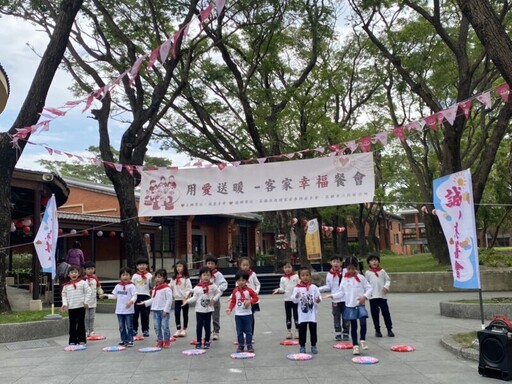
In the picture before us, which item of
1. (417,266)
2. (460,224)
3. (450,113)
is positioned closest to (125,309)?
(460,224)

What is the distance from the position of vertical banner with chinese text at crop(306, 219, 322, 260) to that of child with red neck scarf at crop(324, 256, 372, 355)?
12379 mm

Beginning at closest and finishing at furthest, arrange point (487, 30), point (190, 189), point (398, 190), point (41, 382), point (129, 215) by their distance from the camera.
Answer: point (41, 382)
point (487, 30)
point (190, 189)
point (129, 215)
point (398, 190)

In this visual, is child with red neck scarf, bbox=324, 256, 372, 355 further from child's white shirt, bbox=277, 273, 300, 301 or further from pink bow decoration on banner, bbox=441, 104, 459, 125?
pink bow decoration on banner, bbox=441, 104, 459, 125

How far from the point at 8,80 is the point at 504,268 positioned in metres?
16.6

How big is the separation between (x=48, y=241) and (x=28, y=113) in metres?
3.49

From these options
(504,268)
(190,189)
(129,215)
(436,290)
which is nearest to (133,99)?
(129,215)

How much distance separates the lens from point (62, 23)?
487 inches

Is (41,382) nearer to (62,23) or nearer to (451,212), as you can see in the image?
(451,212)

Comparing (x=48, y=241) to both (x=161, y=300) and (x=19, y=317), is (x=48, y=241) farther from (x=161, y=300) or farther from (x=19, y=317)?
(x=161, y=300)

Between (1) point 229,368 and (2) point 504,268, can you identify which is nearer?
(1) point 229,368

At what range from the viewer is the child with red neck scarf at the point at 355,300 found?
7770 mm

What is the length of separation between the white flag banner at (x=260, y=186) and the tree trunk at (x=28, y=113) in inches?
123

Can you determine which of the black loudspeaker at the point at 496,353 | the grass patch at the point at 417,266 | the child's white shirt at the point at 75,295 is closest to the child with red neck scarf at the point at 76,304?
the child's white shirt at the point at 75,295

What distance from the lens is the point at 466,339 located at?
7.91 m
